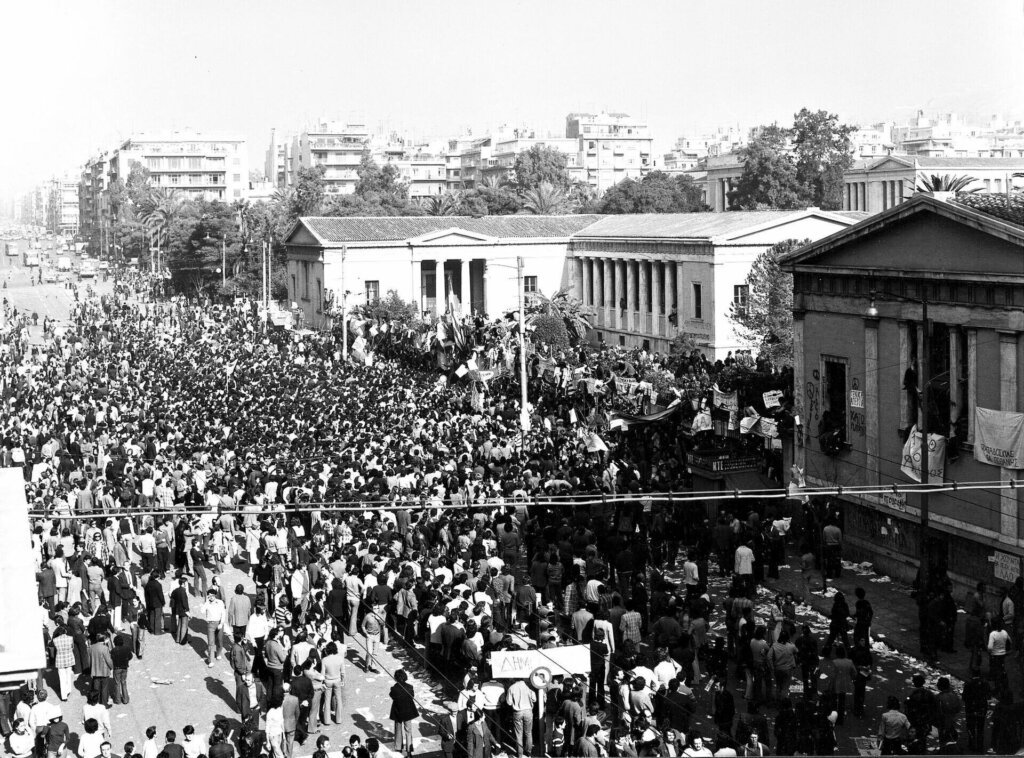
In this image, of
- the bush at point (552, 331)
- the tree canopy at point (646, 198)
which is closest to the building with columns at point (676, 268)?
the bush at point (552, 331)

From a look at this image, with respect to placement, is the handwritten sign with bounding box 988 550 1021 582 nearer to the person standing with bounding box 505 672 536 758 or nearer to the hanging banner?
the hanging banner

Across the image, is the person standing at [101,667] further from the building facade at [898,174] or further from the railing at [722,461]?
the building facade at [898,174]

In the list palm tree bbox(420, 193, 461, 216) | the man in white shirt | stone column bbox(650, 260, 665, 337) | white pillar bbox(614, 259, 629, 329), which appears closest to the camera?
the man in white shirt

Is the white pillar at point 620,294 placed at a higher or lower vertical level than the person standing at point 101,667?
higher

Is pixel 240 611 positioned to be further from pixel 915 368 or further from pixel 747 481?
pixel 915 368

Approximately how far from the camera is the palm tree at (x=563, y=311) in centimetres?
5119

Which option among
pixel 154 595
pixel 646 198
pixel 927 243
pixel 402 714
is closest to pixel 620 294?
pixel 646 198

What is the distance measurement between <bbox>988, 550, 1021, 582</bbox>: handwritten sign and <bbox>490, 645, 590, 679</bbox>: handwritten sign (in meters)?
7.99

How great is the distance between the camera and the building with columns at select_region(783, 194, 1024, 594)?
2123cm

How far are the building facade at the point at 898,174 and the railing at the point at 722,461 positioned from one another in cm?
4842

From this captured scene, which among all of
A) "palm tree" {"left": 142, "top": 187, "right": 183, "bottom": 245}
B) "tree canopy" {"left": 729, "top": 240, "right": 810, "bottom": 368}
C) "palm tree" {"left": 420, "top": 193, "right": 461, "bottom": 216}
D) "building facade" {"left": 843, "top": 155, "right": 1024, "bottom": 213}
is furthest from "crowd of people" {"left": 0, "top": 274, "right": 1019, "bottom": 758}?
"palm tree" {"left": 142, "top": 187, "right": 183, "bottom": 245}

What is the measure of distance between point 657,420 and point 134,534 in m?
11.4

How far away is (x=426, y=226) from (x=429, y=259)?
2790 millimetres

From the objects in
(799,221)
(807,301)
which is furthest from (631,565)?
(799,221)
